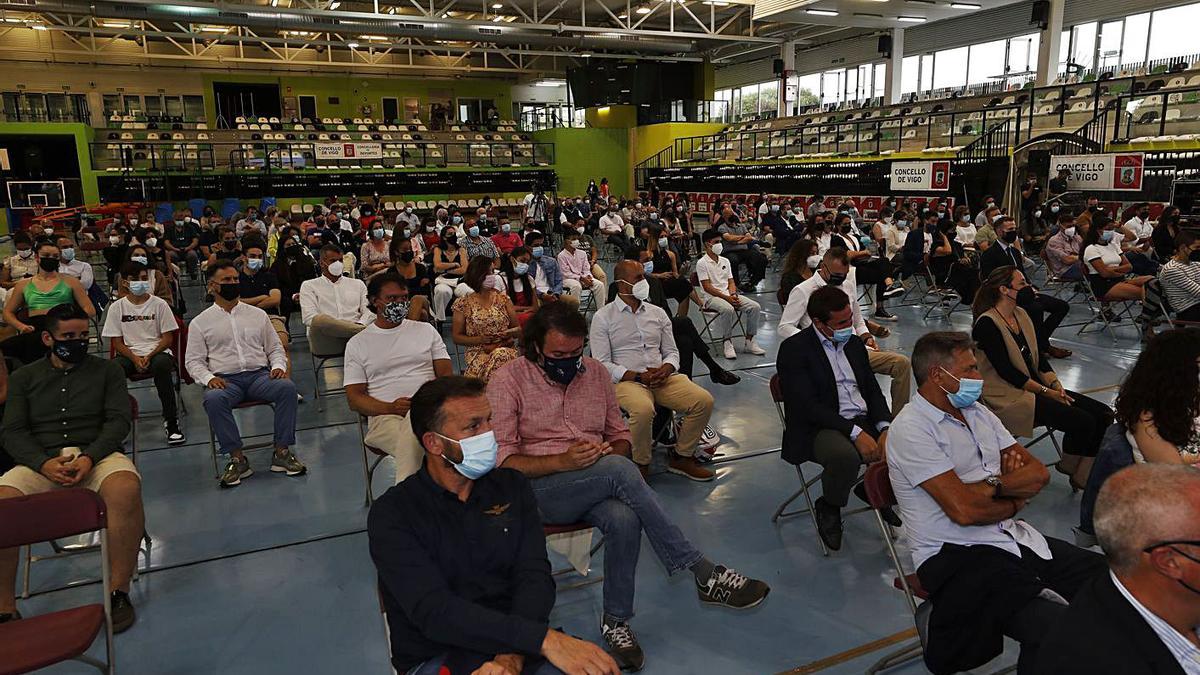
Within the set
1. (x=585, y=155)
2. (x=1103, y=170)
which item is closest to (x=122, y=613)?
(x=1103, y=170)

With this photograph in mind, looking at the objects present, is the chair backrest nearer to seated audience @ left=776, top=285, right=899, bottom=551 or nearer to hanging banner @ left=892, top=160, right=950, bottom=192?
seated audience @ left=776, top=285, right=899, bottom=551

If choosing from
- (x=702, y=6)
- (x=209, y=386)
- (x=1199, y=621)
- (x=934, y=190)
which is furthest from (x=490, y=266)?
(x=702, y=6)

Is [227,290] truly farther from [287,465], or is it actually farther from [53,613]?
[53,613]

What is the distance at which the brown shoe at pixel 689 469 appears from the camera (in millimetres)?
4371

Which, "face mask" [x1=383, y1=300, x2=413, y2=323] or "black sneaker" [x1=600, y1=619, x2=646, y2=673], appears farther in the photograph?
"face mask" [x1=383, y1=300, x2=413, y2=323]

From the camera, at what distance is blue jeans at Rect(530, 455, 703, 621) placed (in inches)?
110

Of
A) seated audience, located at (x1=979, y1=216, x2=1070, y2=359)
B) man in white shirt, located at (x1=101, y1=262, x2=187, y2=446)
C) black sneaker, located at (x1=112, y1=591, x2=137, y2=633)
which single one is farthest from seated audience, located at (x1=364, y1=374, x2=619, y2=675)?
seated audience, located at (x1=979, y1=216, x2=1070, y2=359)

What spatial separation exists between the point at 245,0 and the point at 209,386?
21248 millimetres

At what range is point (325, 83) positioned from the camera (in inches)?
1236

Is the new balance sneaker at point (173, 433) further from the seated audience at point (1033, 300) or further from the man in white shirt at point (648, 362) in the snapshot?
the seated audience at point (1033, 300)

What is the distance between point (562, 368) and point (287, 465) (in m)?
2.42

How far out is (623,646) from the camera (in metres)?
2.74

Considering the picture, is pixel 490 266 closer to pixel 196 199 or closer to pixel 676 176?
pixel 196 199

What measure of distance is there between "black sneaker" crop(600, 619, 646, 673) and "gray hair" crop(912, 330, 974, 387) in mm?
1384
